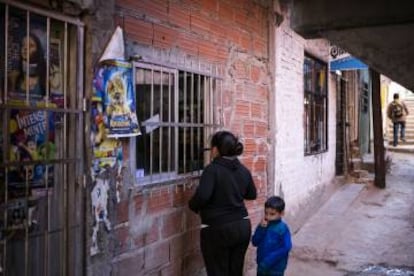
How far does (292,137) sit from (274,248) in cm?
364

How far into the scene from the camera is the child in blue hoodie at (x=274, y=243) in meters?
4.08

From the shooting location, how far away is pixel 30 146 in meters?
3.00

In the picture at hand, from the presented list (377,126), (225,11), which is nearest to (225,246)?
(225,11)

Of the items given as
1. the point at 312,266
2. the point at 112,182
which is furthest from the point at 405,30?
the point at 312,266

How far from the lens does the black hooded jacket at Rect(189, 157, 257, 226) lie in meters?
4.01

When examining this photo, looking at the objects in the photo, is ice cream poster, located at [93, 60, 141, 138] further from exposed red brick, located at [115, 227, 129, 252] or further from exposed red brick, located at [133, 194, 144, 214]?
exposed red brick, located at [115, 227, 129, 252]

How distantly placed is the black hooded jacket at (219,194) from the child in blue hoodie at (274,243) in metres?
0.24

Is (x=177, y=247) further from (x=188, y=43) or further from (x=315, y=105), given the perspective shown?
(x=315, y=105)

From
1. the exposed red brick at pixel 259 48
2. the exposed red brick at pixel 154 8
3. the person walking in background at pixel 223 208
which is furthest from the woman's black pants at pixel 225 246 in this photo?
the exposed red brick at pixel 259 48

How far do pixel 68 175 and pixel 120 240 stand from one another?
2.37 ft

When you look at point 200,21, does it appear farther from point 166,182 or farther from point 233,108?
point 166,182

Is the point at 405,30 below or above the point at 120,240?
above

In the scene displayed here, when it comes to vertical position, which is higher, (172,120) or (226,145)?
(172,120)

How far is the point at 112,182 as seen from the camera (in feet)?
11.8
